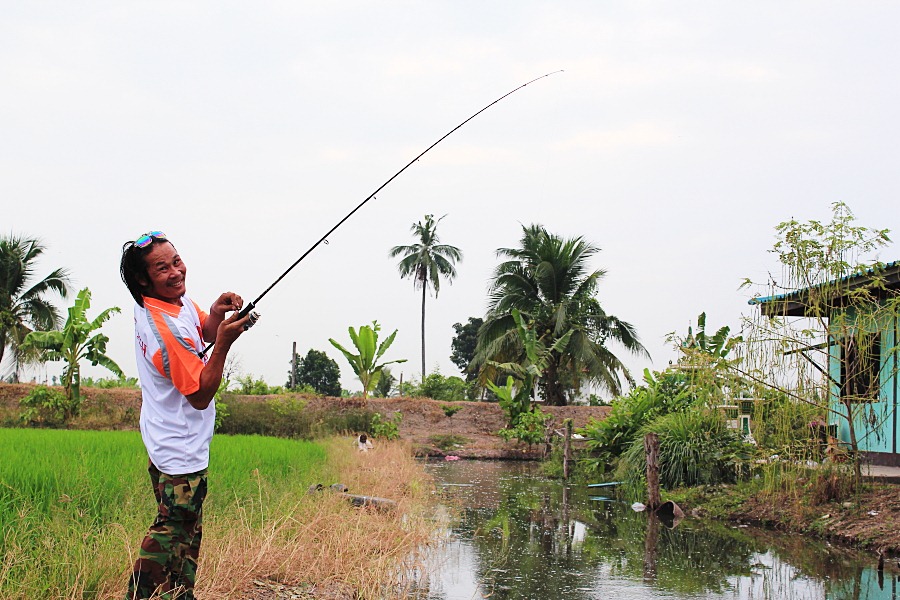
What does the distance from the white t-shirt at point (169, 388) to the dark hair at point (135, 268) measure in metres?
0.10

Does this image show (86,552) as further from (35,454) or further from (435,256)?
(435,256)

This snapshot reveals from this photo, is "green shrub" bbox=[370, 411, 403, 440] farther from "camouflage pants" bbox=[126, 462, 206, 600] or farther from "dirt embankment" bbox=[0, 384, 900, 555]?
"camouflage pants" bbox=[126, 462, 206, 600]

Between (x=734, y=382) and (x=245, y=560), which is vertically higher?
(x=734, y=382)

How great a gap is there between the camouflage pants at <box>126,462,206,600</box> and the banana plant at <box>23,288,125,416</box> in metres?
17.3

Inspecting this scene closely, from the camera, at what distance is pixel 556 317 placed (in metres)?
28.0

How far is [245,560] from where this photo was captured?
5094 mm

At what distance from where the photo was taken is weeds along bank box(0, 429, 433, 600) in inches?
160

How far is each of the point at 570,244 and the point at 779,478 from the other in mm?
19580

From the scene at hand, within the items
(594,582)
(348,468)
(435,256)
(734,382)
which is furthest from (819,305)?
(435,256)

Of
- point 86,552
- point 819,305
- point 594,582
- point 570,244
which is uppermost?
point 570,244

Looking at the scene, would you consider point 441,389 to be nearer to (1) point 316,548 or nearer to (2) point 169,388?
(1) point 316,548

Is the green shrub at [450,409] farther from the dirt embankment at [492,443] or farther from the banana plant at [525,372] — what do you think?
the banana plant at [525,372]

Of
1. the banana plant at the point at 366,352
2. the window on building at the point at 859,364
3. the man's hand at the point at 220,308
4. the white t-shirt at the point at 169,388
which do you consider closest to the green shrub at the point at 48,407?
the banana plant at the point at 366,352

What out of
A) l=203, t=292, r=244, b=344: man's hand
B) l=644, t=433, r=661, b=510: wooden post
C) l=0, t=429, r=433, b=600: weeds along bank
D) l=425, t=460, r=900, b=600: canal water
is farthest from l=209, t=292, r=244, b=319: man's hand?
l=644, t=433, r=661, b=510: wooden post
